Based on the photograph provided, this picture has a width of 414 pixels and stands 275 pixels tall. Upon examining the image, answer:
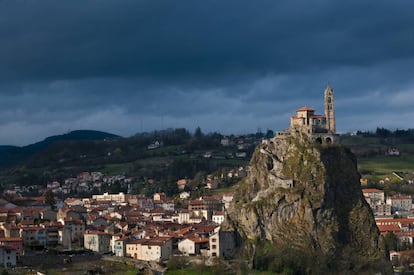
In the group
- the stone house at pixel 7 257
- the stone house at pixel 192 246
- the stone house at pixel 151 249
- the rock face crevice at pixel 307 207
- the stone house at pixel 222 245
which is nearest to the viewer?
the stone house at pixel 7 257

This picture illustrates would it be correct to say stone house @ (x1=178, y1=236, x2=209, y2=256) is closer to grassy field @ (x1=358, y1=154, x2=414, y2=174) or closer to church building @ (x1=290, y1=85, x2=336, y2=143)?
church building @ (x1=290, y1=85, x2=336, y2=143)

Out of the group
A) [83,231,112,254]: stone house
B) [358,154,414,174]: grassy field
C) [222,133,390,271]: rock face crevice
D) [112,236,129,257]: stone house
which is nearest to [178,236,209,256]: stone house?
[222,133,390,271]: rock face crevice

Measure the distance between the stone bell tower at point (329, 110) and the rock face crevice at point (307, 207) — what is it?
7.88 m

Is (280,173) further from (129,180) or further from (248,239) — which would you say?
(129,180)

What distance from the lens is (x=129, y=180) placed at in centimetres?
17938

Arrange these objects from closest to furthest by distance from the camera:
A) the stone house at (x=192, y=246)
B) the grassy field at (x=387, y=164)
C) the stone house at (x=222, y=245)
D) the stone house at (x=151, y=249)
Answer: the stone house at (x=151, y=249)
the stone house at (x=222, y=245)
the stone house at (x=192, y=246)
the grassy field at (x=387, y=164)

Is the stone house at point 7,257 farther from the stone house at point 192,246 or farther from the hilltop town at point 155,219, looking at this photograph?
the stone house at point 192,246

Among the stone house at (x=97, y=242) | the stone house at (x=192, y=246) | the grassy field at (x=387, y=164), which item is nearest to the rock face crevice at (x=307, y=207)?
the stone house at (x=192, y=246)

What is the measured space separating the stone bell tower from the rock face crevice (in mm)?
7878

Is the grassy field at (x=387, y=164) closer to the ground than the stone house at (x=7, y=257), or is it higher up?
higher up

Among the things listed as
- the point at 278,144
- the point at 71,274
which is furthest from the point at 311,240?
the point at 71,274

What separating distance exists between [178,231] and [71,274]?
70.8ft

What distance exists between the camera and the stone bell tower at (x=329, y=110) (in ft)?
369

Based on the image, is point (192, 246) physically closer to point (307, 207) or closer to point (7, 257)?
point (307, 207)
